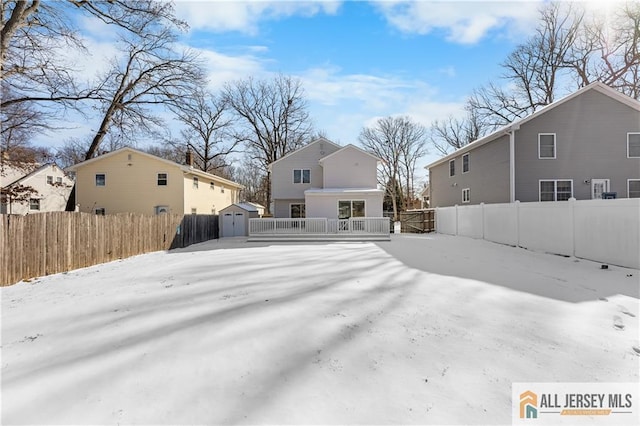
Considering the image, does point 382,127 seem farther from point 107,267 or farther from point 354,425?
point 354,425

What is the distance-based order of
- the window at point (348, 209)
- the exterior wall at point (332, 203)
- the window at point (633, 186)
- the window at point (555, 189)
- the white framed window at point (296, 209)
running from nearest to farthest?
the window at point (633, 186), the window at point (555, 189), the exterior wall at point (332, 203), the window at point (348, 209), the white framed window at point (296, 209)

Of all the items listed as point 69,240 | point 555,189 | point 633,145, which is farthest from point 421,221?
point 69,240

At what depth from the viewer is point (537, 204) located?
9.65 metres

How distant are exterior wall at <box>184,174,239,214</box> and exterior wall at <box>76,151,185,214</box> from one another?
0.72 metres

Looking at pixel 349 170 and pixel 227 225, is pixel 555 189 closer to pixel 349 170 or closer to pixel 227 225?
pixel 349 170

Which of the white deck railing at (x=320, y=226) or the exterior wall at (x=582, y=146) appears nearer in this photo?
the exterior wall at (x=582, y=146)

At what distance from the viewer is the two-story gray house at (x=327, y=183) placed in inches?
717

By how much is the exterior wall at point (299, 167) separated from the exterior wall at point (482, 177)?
818cm

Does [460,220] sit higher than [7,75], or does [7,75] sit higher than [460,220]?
[7,75]

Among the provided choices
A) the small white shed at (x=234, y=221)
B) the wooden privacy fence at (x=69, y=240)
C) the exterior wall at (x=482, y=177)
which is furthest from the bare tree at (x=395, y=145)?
the wooden privacy fence at (x=69, y=240)

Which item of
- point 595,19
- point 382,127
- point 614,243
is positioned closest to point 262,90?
point 382,127

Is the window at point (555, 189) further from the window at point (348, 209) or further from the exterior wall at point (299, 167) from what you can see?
the exterior wall at point (299, 167)

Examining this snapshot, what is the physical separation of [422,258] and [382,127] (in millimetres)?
32935

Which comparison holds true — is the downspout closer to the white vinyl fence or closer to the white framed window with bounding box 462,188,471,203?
the white vinyl fence
